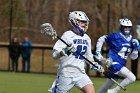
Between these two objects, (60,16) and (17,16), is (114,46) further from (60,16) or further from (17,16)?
(60,16)

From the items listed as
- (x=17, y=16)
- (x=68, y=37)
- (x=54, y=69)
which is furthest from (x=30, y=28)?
(x=68, y=37)

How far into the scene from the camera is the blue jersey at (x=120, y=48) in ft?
42.9

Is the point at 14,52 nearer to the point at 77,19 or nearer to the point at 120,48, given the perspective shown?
the point at 120,48

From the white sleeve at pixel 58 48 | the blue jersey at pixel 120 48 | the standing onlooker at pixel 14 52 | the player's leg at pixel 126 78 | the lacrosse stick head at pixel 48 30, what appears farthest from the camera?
the standing onlooker at pixel 14 52

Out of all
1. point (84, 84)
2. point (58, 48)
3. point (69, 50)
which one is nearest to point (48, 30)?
point (58, 48)

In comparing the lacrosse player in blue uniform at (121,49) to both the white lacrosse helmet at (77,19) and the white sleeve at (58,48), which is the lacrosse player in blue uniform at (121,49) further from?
the white sleeve at (58,48)

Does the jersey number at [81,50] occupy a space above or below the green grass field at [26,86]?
above

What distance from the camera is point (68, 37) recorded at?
982 cm

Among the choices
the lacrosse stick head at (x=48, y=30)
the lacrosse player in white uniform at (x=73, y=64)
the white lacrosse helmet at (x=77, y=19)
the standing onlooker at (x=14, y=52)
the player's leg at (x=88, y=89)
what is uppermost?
the white lacrosse helmet at (x=77, y=19)

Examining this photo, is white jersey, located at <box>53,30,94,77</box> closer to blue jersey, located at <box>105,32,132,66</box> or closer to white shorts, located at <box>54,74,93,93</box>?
white shorts, located at <box>54,74,93,93</box>

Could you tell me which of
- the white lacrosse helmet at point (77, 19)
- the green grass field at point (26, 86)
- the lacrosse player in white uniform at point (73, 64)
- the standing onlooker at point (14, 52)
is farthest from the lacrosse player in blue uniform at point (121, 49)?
the standing onlooker at point (14, 52)

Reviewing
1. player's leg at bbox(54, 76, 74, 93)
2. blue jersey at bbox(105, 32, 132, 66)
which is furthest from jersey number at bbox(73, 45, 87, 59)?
blue jersey at bbox(105, 32, 132, 66)

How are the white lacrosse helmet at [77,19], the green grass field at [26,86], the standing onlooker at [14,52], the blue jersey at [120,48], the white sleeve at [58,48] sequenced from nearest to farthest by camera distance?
1. the white sleeve at [58,48]
2. the white lacrosse helmet at [77,19]
3. the blue jersey at [120,48]
4. the green grass field at [26,86]
5. the standing onlooker at [14,52]

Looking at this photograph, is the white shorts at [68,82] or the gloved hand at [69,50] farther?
the white shorts at [68,82]
